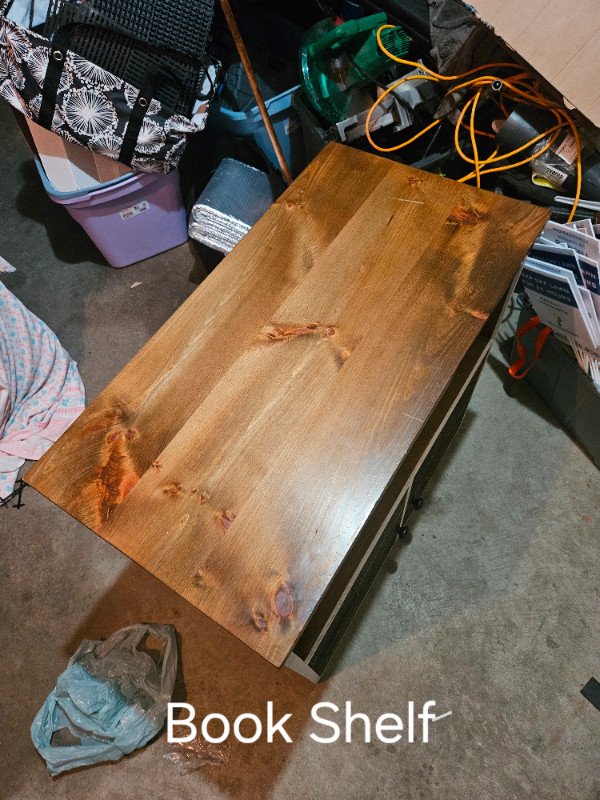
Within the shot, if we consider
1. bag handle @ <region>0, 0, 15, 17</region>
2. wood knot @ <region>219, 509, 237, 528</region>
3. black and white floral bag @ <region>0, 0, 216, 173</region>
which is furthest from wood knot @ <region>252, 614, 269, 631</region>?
bag handle @ <region>0, 0, 15, 17</region>

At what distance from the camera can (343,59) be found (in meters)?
1.45

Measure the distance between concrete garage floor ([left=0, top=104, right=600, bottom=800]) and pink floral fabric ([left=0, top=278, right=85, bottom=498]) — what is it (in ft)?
0.45

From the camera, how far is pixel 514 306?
1708 mm

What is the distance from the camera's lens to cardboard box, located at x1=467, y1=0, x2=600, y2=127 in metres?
1.02

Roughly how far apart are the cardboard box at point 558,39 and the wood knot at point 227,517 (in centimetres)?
106

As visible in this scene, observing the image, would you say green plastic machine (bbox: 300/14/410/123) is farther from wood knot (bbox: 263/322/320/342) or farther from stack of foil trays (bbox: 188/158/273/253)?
wood knot (bbox: 263/322/320/342)

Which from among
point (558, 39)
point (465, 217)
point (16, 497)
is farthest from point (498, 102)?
point (16, 497)

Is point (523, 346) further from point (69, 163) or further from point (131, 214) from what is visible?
point (69, 163)

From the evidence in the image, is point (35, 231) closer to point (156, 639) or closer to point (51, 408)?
point (51, 408)

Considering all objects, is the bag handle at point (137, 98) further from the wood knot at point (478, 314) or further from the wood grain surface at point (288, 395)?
the wood knot at point (478, 314)

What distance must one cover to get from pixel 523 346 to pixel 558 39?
→ 740 millimetres

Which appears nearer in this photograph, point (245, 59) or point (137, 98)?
point (245, 59)

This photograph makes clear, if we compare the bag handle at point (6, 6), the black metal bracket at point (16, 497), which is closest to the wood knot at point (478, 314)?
the black metal bracket at point (16, 497)

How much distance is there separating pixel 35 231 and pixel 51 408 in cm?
84
